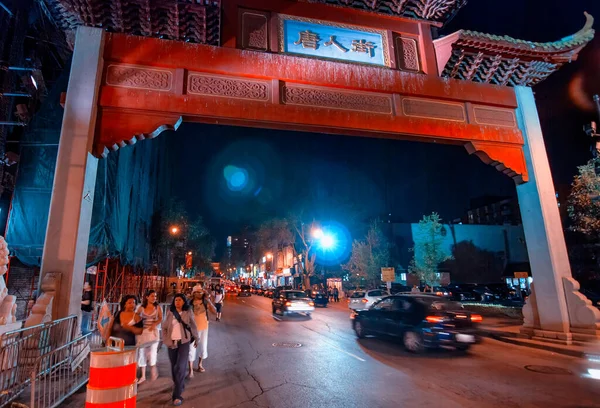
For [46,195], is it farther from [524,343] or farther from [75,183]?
[524,343]

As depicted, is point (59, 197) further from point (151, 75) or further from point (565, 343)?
point (565, 343)

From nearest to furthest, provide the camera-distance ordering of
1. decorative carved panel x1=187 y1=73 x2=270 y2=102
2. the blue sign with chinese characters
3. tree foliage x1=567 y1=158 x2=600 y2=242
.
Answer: decorative carved panel x1=187 y1=73 x2=270 y2=102 < the blue sign with chinese characters < tree foliage x1=567 y1=158 x2=600 y2=242

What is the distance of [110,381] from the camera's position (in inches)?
125

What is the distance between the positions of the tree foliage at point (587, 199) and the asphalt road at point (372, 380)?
28.2ft

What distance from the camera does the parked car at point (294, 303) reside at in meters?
20.5

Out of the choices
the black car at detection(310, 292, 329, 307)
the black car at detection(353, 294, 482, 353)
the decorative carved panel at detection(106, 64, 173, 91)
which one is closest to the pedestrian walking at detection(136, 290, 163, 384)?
the decorative carved panel at detection(106, 64, 173, 91)

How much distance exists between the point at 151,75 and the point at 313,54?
434cm

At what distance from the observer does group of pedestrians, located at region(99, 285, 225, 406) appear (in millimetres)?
5758

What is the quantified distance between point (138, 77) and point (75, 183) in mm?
2990

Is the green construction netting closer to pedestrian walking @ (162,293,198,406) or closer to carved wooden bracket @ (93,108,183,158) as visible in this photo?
carved wooden bracket @ (93,108,183,158)

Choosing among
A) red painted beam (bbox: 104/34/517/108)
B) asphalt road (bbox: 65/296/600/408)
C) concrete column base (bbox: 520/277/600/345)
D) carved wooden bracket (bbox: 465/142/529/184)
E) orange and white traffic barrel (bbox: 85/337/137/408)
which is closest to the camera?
orange and white traffic barrel (bbox: 85/337/137/408)

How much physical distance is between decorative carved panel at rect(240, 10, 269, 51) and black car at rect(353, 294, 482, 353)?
28.3ft

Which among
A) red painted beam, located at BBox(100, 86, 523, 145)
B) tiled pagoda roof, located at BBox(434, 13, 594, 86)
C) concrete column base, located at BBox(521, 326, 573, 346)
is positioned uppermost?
tiled pagoda roof, located at BBox(434, 13, 594, 86)

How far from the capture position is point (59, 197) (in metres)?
7.09
